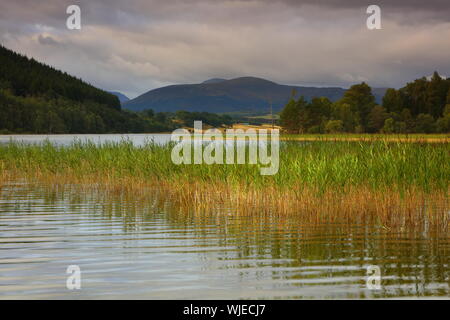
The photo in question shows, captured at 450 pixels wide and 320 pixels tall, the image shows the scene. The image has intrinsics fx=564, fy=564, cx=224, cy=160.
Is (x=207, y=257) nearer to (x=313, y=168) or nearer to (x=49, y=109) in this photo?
(x=313, y=168)

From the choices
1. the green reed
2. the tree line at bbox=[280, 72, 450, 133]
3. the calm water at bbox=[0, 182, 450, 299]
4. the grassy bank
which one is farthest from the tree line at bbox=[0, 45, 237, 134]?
the calm water at bbox=[0, 182, 450, 299]

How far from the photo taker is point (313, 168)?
52.9ft

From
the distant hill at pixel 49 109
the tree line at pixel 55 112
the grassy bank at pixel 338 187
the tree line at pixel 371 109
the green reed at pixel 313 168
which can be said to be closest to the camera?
the grassy bank at pixel 338 187

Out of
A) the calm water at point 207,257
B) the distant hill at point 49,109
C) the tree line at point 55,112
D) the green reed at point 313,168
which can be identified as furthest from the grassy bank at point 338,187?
the distant hill at point 49,109

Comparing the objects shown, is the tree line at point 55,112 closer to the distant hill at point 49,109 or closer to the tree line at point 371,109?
the distant hill at point 49,109

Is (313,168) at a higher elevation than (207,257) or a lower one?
higher

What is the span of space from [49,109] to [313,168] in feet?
508

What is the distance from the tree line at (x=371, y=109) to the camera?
12694 centimetres

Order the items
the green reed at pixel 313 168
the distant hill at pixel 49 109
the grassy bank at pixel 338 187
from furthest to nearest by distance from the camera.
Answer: the distant hill at pixel 49 109
the green reed at pixel 313 168
the grassy bank at pixel 338 187

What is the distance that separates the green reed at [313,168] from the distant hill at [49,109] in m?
129

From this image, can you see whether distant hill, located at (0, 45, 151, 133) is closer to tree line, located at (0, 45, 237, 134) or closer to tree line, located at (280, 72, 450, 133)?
tree line, located at (0, 45, 237, 134)

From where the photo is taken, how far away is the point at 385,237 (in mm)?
12711

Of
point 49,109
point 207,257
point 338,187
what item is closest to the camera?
point 207,257

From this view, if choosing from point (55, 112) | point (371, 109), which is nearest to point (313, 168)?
point (371, 109)
